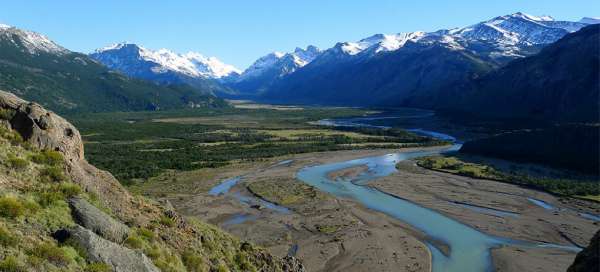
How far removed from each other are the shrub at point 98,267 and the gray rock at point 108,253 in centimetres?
31

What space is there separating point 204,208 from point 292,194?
1675cm

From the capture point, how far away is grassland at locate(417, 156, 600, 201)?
291 ft

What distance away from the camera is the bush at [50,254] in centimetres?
1691

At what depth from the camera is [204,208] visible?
258 feet

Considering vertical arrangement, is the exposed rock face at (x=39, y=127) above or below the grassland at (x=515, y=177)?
above

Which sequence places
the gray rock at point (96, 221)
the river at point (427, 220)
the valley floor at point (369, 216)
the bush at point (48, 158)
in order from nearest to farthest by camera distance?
the gray rock at point (96, 221) < the bush at point (48, 158) < the river at point (427, 220) < the valley floor at point (369, 216)

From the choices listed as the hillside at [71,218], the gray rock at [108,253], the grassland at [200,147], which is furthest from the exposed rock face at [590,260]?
the grassland at [200,147]

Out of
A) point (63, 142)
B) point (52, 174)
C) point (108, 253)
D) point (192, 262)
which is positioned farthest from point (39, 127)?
point (192, 262)

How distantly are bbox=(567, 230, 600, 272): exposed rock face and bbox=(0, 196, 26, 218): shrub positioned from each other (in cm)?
2576

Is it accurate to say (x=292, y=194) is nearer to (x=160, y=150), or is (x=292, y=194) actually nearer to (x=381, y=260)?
(x=381, y=260)

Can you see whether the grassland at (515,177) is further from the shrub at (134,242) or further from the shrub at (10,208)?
the shrub at (10,208)

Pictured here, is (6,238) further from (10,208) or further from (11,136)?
(11,136)

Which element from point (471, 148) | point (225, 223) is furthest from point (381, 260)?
point (471, 148)

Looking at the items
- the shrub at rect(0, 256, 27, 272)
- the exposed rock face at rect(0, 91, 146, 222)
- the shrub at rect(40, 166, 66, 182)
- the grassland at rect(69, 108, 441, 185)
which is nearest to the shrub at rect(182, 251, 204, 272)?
the exposed rock face at rect(0, 91, 146, 222)
